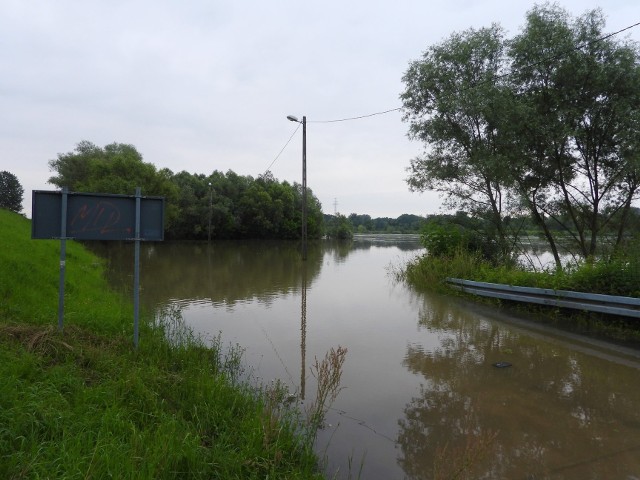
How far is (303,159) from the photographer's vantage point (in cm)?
2280

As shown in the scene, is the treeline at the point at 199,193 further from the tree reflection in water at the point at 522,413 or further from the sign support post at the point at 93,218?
the tree reflection in water at the point at 522,413

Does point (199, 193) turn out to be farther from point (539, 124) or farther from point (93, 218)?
point (93, 218)

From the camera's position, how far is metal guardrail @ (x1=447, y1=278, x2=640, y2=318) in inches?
289

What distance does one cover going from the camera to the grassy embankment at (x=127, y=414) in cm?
281

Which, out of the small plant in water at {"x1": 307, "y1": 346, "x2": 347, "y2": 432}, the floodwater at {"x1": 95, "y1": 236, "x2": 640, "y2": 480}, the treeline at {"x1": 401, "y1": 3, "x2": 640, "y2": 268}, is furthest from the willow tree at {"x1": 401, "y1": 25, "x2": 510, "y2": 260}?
the small plant in water at {"x1": 307, "y1": 346, "x2": 347, "y2": 432}

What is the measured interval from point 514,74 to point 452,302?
7.03 metres

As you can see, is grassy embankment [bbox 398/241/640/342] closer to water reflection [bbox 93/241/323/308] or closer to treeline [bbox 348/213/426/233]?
water reflection [bbox 93/241/323/308]

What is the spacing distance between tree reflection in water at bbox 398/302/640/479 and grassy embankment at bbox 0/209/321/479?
123 cm

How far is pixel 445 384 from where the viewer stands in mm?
5387

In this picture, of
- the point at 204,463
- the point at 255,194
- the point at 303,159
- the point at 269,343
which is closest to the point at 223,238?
the point at 255,194

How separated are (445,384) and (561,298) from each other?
15.5 ft

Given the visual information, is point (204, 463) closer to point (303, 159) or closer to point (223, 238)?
point (303, 159)

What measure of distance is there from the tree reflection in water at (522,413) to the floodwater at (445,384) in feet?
0.05

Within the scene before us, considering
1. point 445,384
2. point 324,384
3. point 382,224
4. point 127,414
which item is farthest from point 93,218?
point 382,224
